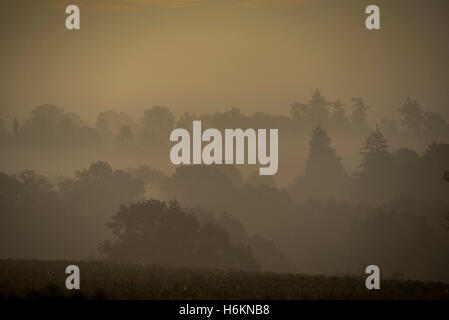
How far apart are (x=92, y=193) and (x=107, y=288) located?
90.2 meters

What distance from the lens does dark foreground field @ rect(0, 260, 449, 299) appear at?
64.7 feet

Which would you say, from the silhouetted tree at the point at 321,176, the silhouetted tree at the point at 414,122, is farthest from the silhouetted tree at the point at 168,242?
the silhouetted tree at the point at 414,122

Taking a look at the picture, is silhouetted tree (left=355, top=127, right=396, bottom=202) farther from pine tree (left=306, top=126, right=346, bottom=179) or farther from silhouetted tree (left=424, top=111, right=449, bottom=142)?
silhouetted tree (left=424, top=111, right=449, bottom=142)

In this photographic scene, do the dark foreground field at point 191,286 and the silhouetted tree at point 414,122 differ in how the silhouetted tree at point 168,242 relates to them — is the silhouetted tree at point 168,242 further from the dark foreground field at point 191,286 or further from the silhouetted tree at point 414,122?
the silhouetted tree at point 414,122

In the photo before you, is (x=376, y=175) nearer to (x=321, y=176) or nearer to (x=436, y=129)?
(x=321, y=176)

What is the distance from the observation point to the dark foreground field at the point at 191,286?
1973cm

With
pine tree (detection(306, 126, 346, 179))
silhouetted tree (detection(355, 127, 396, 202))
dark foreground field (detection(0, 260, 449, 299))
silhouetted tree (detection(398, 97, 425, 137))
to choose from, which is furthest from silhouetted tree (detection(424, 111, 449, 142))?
dark foreground field (detection(0, 260, 449, 299))

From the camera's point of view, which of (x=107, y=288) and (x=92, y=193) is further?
(x=92, y=193)

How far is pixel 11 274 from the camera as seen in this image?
23.1 meters

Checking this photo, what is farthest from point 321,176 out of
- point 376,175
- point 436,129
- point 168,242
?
point 168,242

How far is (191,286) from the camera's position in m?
21.1

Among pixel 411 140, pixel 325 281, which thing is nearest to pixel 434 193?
pixel 411 140

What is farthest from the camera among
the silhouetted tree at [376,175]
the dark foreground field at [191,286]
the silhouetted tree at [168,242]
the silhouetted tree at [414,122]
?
the silhouetted tree at [414,122]
